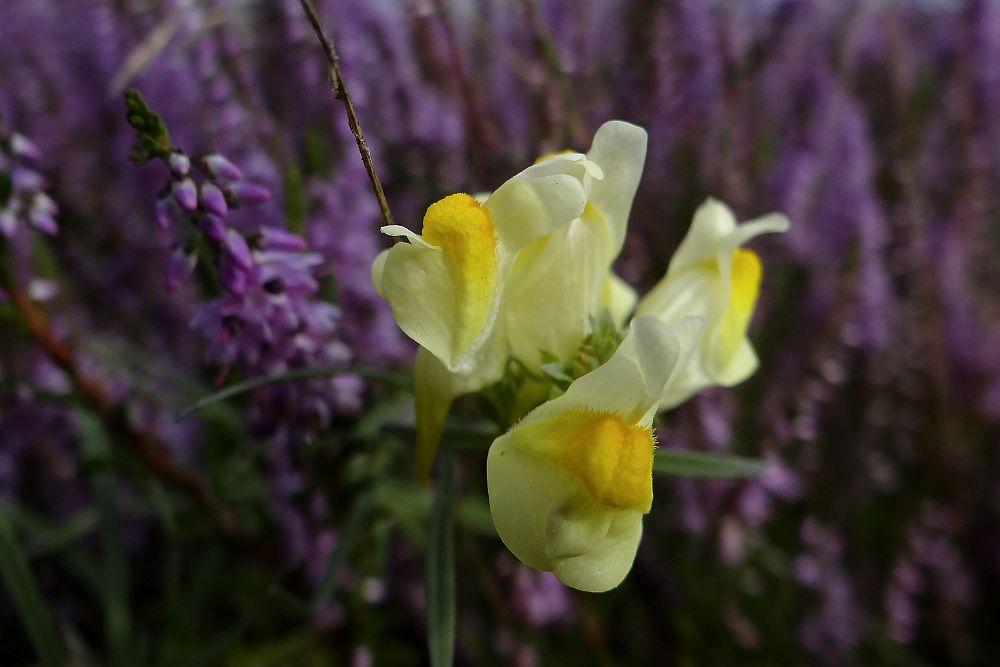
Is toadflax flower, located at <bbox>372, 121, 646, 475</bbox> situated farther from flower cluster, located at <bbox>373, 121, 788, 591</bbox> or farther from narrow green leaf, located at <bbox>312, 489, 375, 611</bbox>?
narrow green leaf, located at <bbox>312, 489, 375, 611</bbox>

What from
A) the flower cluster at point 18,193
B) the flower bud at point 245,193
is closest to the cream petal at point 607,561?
the flower bud at point 245,193

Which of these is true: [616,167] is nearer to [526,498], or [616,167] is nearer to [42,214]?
[526,498]

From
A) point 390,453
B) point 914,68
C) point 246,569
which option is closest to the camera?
point 390,453

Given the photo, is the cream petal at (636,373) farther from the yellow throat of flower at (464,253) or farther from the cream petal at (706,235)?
the cream petal at (706,235)

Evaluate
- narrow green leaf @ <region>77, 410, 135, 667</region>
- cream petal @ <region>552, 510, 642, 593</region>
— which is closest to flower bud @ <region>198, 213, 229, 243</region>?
cream petal @ <region>552, 510, 642, 593</region>

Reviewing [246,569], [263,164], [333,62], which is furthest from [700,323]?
[246,569]

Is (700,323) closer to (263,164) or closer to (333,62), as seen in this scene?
(333,62)
